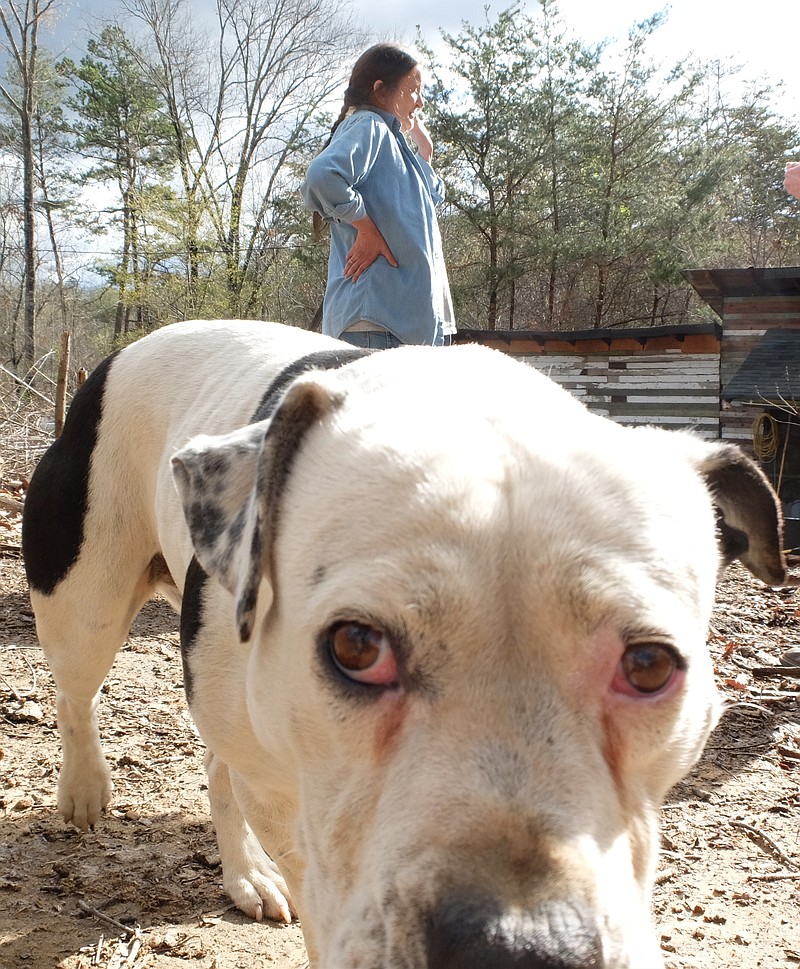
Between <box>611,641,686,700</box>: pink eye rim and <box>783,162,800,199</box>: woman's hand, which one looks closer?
<box>611,641,686,700</box>: pink eye rim

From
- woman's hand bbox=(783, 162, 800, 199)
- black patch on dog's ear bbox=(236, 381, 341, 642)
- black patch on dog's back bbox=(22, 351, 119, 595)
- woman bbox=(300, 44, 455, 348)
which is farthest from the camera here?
woman bbox=(300, 44, 455, 348)

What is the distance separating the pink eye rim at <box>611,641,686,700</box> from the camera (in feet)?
4.78

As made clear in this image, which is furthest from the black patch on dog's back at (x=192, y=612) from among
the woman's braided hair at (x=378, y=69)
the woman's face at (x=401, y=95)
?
the woman's face at (x=401, y=95)

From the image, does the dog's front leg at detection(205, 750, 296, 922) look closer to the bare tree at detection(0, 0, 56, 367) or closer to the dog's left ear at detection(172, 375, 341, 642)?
the dog's left ear at detection(172, 375, 341, 642)

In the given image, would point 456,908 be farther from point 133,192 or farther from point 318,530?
point 133,192

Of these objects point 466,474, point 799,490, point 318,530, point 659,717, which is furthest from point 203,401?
point 799,490

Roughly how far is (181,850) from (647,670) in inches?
96.0

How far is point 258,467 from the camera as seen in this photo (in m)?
1.74

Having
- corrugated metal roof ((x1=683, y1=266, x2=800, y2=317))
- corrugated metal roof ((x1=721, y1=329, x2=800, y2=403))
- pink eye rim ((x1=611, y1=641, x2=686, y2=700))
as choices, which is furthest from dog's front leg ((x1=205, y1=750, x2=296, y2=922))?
corrugated metal roof ((x1=683, y1=266, x2=800, y2=317))

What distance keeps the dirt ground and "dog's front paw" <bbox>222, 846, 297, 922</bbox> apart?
0.04 meters

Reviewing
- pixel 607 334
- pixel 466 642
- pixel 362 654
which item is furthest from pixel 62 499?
pixel 607 334

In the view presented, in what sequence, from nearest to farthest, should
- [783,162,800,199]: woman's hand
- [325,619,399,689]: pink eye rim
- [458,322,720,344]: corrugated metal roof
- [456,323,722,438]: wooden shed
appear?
[325,619,399,689]: pink eye rim
[783,162,800,199]: woman's hand
[458,322,720,344]: corrugated metal roof
[456,323,722,438]: wooden shed

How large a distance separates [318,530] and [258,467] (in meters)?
0.22

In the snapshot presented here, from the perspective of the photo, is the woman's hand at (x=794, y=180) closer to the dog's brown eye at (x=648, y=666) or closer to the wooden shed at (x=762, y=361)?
the dog's brown eye at (x=648, y=666)
